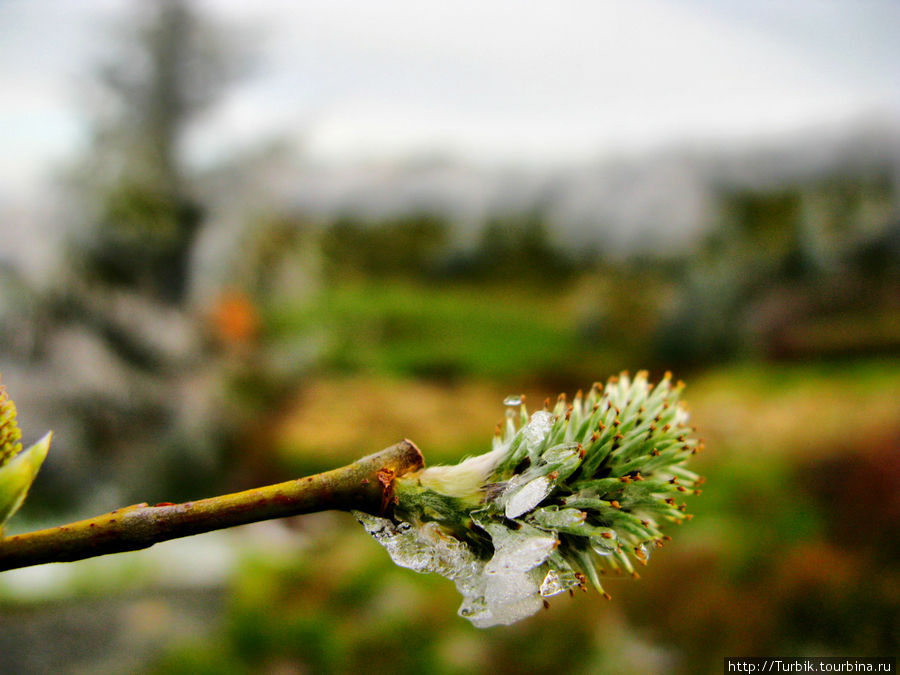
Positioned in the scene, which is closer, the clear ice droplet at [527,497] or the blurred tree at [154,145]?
the clear ice droplet at [527,497]

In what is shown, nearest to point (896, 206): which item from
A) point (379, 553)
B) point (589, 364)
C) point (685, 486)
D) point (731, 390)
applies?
point (731, 390)

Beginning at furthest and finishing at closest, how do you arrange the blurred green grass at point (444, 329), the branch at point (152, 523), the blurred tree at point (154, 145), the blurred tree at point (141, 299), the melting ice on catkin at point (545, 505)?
the blurred green grass at point (444, 329) → the blurred tree at point (154, 145) → the blurred tree at point (141, 299) → the melting ice on catkin at point (545, 505) → the branch at point (152, 523)

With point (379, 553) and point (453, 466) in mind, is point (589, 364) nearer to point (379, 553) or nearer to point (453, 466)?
point (379, 553)

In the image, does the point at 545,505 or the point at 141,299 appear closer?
the point at 545,505

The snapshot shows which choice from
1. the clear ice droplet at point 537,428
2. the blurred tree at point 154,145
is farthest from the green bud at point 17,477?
the blurred tree at point 154,145

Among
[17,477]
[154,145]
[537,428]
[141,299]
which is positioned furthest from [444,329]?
[17,477]

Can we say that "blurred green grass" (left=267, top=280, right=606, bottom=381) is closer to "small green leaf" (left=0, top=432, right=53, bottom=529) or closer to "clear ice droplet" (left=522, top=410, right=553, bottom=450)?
"clear ice droplet" (left=522, top=410, right=553, bottom=450)

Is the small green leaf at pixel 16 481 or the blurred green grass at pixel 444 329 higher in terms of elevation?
the small green leaf at pixel 16 481

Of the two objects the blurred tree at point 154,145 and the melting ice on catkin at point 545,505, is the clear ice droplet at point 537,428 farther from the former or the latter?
the blurred tree at point 154,145

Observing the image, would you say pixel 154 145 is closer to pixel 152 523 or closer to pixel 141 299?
pixel 141 299

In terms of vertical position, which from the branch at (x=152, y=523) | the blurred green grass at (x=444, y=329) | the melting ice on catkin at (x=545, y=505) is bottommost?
the blurred green grass at (x=444, y=329)
